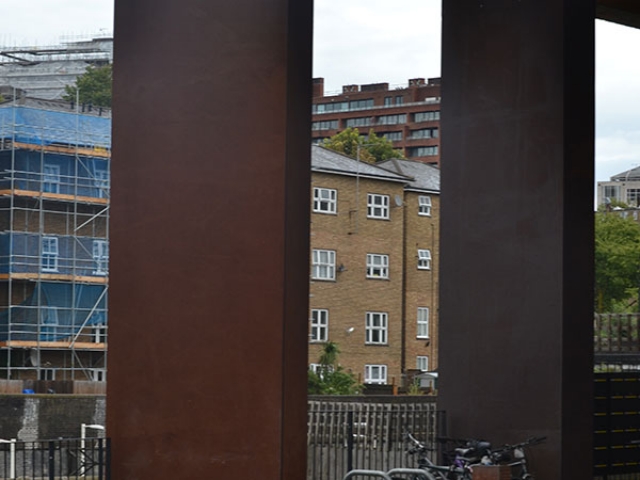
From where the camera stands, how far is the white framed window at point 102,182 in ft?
163

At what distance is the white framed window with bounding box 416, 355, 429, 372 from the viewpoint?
6044cm

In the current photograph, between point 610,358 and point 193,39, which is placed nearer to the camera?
point 193,39

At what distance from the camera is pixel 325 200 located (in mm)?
55594

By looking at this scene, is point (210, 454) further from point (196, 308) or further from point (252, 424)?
point (196, 308)

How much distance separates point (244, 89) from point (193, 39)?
0.58 metres

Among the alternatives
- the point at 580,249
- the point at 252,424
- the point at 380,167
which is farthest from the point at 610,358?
the point at 380,167

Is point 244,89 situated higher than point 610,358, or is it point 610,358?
point 244,89

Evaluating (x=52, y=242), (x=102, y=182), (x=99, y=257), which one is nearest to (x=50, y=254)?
(x=52, y=242)

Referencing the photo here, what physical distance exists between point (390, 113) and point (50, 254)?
76.8 meters

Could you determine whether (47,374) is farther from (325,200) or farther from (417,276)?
(417,276)

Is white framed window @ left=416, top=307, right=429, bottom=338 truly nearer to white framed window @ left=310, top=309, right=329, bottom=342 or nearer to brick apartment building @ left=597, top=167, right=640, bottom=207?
white framed window @ left=310, top=309, right=329, bottom=342

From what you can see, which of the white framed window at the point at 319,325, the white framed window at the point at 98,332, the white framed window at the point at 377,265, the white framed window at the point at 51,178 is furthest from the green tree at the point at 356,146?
the white framed window at the point at 51,178

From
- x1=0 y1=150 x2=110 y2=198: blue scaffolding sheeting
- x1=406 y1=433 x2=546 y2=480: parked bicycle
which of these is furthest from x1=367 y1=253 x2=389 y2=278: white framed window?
x1=406 y1=433 x2=546 y2=480: parked bicycle

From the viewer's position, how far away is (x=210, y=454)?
9961mm
